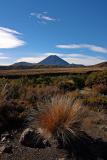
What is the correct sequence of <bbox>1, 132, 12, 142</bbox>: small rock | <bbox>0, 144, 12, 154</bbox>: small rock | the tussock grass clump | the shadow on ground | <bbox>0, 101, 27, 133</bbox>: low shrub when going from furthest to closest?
1. <bbox>0, 101, 27, 133</bbox>: low shrub
2. <bbox>1, 132, 12, 142</bbox>: small rock
3. the tussock grass clump
4. <bbox>0, 144, 12, 154</bbox>: small rock
5. the shadow on ground

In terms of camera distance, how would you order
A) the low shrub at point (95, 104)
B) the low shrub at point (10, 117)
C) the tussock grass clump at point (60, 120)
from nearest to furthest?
the tussock grass clump at point (60, 120), the low shrub at point (10, 117), the low shrub at point (95, 104)

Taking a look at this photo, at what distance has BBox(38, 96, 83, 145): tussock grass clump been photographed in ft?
28.2

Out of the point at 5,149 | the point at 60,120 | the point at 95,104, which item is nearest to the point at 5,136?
the point at 5,149

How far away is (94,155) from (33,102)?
5.89 metres

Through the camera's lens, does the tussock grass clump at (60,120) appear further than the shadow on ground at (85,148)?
Yes

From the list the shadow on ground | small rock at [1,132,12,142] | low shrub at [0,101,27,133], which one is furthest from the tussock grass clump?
low shrub at [0,101,27,133]

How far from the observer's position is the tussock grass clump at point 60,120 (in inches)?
339

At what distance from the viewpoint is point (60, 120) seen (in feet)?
29.3

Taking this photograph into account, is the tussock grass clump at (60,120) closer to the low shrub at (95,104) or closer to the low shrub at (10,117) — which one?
the low shrub at (10,117)

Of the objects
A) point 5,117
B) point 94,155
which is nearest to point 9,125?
point 5,117

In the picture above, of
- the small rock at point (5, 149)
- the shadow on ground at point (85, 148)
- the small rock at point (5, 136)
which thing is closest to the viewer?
the shadow on ground at point (85, 148)

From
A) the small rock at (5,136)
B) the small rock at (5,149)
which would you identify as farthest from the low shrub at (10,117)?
the small rock at (5,149)

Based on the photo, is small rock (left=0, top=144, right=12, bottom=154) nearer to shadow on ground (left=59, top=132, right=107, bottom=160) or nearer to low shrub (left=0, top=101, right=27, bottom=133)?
shadow on ground (left=59, top=132, right=107, bottom=160)

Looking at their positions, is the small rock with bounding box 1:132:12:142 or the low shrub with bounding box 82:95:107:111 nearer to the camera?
the small rock with bounding box 1:132:12:142
